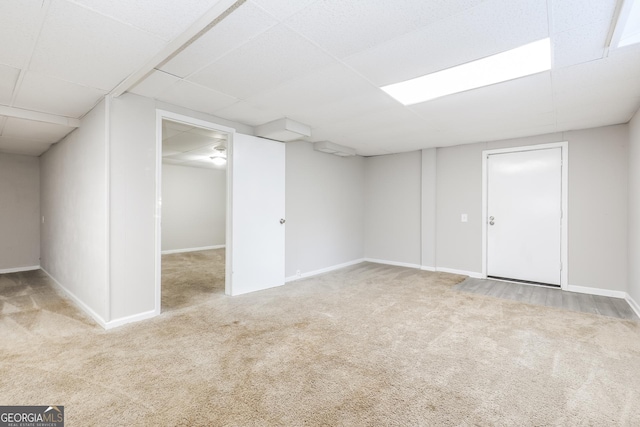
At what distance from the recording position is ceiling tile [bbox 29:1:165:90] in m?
1.79

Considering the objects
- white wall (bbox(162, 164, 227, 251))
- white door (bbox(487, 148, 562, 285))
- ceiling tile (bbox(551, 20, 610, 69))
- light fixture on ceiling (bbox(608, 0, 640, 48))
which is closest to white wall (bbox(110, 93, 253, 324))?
ceiling tile (bbox(551, 20, 610, 69))

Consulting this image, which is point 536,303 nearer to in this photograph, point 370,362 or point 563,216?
point 563,216

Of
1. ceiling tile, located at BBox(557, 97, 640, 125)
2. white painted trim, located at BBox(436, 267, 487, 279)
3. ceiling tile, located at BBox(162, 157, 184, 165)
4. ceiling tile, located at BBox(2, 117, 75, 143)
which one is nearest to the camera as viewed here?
ceiling tile, located at BBox(557, 97, 640, 125)

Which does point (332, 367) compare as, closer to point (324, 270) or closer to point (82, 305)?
point (82, 305)

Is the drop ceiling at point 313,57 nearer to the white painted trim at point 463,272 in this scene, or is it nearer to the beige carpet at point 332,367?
the beige carpet at point 332,367

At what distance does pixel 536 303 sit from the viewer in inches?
148

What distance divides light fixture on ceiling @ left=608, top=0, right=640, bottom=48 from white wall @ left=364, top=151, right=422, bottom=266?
3.88m

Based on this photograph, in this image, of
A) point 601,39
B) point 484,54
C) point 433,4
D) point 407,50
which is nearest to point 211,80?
point 407,50

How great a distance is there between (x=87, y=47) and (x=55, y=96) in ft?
4.44

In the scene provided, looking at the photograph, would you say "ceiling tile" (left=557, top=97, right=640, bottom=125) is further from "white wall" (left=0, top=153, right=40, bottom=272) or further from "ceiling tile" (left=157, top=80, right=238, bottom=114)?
"white wall" (left=0, top=153, right=40, bottom=272)

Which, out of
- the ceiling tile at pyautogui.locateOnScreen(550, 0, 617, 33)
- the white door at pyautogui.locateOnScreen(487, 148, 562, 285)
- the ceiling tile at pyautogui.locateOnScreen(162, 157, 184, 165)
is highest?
the ceiling tile at pyautogui.locateOnScreen(162, 157, 184, 165)

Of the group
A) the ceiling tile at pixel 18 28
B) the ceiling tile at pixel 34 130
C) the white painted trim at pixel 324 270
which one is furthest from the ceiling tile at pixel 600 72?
the ceiling tile at pixel 34 130

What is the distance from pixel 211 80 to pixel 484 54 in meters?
2.32

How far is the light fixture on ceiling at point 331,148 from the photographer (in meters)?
5.21
